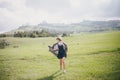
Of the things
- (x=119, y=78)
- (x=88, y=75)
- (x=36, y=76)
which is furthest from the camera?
(x=36, y=76)

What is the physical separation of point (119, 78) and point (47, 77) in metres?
3.62

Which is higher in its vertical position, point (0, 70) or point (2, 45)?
point (2, 45)

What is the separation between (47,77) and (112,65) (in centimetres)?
402

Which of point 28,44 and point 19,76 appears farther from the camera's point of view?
point 28,44

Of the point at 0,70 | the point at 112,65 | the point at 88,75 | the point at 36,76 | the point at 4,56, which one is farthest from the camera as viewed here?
the point at 4,56

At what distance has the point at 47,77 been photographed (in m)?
11.0

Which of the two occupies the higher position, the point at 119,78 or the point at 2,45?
the point at 2,45

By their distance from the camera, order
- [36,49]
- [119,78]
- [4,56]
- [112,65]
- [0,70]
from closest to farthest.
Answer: [119,78] → [112,65] → [0,70] → [4,56] → [36,49]

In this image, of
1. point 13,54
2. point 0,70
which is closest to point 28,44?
point 13,54

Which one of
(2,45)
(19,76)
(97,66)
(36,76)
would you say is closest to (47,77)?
(36,76)

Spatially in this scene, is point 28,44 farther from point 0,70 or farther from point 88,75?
point 88,75

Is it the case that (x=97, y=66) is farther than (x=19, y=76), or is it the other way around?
(x=97, y=66)

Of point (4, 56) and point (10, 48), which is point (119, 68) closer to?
point (4, 56)

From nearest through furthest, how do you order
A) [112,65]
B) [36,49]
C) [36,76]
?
[36,76], [112,65], [36,49]
